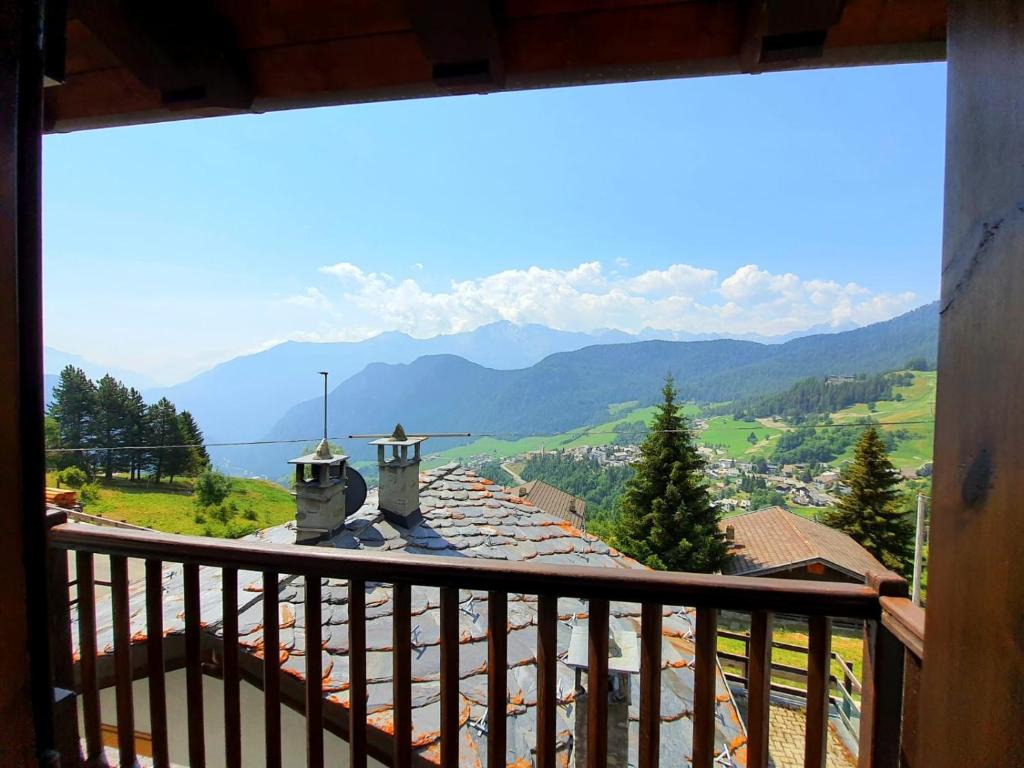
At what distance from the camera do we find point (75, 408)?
25.7m

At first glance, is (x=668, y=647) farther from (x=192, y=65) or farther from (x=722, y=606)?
(x=192, y=65)

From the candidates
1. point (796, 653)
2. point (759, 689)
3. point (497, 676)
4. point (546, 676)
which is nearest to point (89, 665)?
point (497, 676)

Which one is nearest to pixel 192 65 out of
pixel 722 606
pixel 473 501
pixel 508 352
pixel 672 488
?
pixel 722 606

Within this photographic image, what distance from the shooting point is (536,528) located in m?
5.09

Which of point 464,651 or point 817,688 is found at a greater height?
point 817,688

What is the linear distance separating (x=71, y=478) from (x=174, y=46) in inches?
1168

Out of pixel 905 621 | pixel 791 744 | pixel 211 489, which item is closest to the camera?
pixel 905 621

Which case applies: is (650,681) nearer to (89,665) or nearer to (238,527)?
(89,665)

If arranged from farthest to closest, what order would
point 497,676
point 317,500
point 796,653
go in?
point 796,653 < point 317,500 < point 497,676

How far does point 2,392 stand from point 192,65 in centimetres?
107

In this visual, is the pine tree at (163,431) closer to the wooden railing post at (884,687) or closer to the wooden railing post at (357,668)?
the wooden railing post at (357,668)

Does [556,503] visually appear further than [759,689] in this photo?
Yes

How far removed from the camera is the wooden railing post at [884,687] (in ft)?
3.44

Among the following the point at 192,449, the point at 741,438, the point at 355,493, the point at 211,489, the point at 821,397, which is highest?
the point at 355,493
